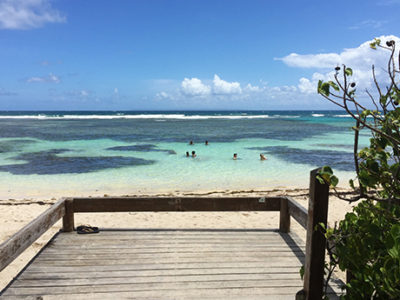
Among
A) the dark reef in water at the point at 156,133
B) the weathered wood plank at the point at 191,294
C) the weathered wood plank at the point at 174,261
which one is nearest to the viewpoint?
the weathered wood plank at the point at 191,294

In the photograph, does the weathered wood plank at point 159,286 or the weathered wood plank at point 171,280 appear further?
the weathered wood plank at point 171,280

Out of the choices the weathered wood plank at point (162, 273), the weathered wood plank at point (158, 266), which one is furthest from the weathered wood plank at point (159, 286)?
the weathered wood plank at point (158, 266)

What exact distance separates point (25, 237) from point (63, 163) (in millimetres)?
14281

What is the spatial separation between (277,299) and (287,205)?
195 centimetres

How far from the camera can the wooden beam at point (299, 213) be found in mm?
4242

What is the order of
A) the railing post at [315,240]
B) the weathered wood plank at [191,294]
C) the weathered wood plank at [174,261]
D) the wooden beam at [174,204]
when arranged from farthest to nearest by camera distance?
the wooden beam at [174,204] < the weathered wood plank at [174,261] < the weathered wood plank at [191,294] < the railing post at [315,240]

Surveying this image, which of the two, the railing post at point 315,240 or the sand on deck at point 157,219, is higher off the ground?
the railing post at point 315,240

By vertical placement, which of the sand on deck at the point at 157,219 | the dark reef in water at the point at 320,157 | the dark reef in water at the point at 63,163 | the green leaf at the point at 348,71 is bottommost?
the sand on deck at the point at 157,219

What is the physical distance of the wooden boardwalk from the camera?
3430mm

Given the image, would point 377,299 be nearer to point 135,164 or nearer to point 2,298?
point 2,298

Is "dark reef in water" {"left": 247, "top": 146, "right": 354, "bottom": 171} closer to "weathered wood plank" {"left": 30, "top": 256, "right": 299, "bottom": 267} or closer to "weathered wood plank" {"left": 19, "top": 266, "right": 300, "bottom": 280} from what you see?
"weathered wood plank" {"left": 30, "top": 256, "right": 299, "bottom": 267}

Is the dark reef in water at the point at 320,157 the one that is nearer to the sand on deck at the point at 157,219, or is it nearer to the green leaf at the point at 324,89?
the sand on deck at the point at 157,219

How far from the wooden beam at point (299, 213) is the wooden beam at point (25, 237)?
3467 millimetres

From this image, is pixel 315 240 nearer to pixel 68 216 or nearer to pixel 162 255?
pixel 162 255
